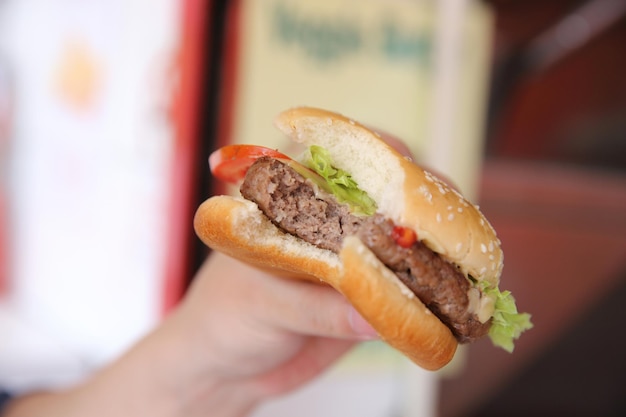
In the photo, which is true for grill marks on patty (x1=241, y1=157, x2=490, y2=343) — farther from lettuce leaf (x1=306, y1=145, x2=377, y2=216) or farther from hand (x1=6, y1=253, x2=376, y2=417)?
hand (x1=6, y1=253, x2=376, y2=417)

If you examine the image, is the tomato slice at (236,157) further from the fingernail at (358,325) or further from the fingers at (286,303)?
the fingernail at (358,325)

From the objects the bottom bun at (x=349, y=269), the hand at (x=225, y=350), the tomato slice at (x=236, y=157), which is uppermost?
the tomato slice at (x=236, y=157)

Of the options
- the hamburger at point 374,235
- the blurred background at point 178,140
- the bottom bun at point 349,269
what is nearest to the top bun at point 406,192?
the hamburger at point 374,235

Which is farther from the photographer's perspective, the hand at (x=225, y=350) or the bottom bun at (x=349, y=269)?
the hand at (x=225, y=350)

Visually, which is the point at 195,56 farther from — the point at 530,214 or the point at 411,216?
the point at 530,214

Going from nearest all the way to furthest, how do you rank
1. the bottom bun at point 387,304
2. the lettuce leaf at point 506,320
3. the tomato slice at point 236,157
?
the bottom bun at point 387,304 → the lettuce leaf at point 506,320 → the tomato slice at point 236,157

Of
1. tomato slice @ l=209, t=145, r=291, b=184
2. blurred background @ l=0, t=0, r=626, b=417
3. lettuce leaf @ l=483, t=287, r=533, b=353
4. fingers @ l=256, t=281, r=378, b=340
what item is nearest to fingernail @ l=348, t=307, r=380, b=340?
fingers @ l=256, t=281, r=378, b=340
